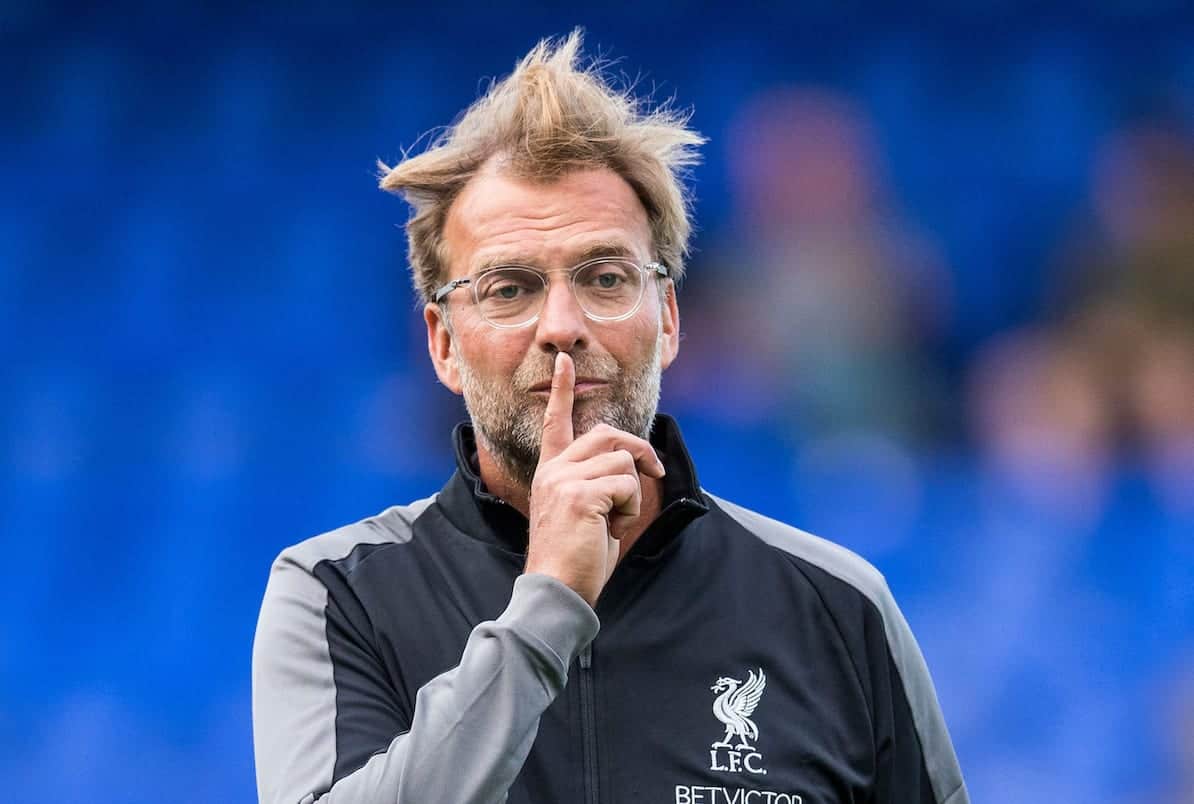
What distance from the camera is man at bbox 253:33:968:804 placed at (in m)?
1.51

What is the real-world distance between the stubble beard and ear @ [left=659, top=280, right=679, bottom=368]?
0.42 feet

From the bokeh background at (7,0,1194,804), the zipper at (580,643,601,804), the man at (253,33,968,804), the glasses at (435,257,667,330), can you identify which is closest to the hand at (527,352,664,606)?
the man at (253,33,968,804)

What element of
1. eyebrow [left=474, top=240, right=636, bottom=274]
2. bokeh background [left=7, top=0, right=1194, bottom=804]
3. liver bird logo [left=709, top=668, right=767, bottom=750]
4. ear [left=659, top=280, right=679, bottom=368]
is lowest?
liver bird logo [left=709, top=668, right=767, bottom=750]

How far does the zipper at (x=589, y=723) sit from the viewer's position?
5.30ft

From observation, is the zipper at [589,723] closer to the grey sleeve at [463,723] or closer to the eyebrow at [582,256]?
the grey sleeve at [463,723]

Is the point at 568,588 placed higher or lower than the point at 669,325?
lower

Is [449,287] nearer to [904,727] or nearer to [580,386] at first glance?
[580,386]

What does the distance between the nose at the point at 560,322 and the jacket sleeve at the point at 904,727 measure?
19.9 inches

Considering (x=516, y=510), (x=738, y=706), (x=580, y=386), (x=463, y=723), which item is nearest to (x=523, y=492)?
(x=516, y=510)

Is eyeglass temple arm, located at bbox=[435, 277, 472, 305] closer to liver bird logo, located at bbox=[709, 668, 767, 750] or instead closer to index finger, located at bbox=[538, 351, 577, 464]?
index finger, located at bbox=[538, 351, 577, 464]

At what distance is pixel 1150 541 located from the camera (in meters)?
3.42

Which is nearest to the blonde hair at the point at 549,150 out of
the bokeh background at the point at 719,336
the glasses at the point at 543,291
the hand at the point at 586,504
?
the glasses at the point at 543,291

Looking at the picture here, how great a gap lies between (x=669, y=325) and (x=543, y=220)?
10.9 inches

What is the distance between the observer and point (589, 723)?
1654mm
